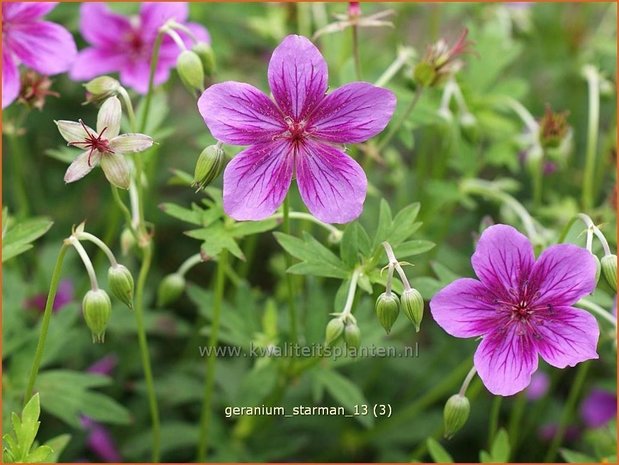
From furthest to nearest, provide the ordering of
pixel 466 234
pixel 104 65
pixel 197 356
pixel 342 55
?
1. pixel 466 234
2. pixel 342 55
3. pixel 197 356
4. pixel 104 65

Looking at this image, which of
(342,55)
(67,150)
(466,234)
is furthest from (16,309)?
(466,234)

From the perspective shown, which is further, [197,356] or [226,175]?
[197,356]

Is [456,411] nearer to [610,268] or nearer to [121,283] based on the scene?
[610,268]

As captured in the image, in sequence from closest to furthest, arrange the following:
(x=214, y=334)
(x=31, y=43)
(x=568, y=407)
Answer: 1. (x=214, y=334)
2. (x=31, y=43)
3. (x=568, y=407)

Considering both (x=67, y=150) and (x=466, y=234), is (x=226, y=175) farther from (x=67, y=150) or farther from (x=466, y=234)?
(x=466, y=234)

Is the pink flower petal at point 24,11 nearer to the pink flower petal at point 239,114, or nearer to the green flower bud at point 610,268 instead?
the pink flower petal at point 239,114

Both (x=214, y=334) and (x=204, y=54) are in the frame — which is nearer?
(x=204, y=54)

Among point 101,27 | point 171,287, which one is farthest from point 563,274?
point 101,27

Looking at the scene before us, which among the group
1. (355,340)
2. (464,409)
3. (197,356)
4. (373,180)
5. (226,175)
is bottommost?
(197,356)
